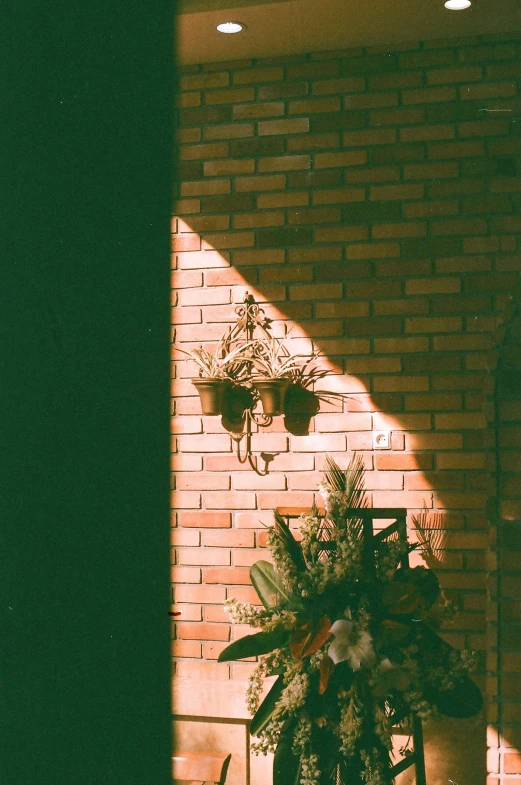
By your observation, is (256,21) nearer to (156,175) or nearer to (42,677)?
(156,175)

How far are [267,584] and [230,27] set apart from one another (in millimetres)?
1897

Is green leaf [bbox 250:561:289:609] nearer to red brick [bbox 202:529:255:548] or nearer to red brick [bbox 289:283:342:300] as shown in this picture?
red brick [bbox 202:529:255:548]

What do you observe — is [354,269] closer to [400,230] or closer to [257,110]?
[400,230]

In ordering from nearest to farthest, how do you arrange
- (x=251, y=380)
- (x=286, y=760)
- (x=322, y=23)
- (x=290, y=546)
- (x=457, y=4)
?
(x=286, y=760) → (x=290, y=546) → (x=457, y=4) → (x=322, y=23) → (x=251, y=380)

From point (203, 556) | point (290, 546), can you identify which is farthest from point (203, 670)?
point (290, 546)

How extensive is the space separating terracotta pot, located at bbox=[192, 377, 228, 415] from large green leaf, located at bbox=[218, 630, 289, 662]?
0.95 meters

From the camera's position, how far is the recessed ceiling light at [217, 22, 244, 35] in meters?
2.70

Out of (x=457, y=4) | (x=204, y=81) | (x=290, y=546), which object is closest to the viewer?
(x=290, y=546)

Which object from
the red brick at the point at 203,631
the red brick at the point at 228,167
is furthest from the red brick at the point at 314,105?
the red brick at the point at 203,631

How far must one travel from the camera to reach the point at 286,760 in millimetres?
2133

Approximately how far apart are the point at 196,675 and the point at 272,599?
828mm

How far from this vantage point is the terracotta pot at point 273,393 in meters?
2.83

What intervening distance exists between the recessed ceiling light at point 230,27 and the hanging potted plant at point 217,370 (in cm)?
107

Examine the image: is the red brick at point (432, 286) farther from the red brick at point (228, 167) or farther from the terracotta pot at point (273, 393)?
the red brick at point (228, 167)
